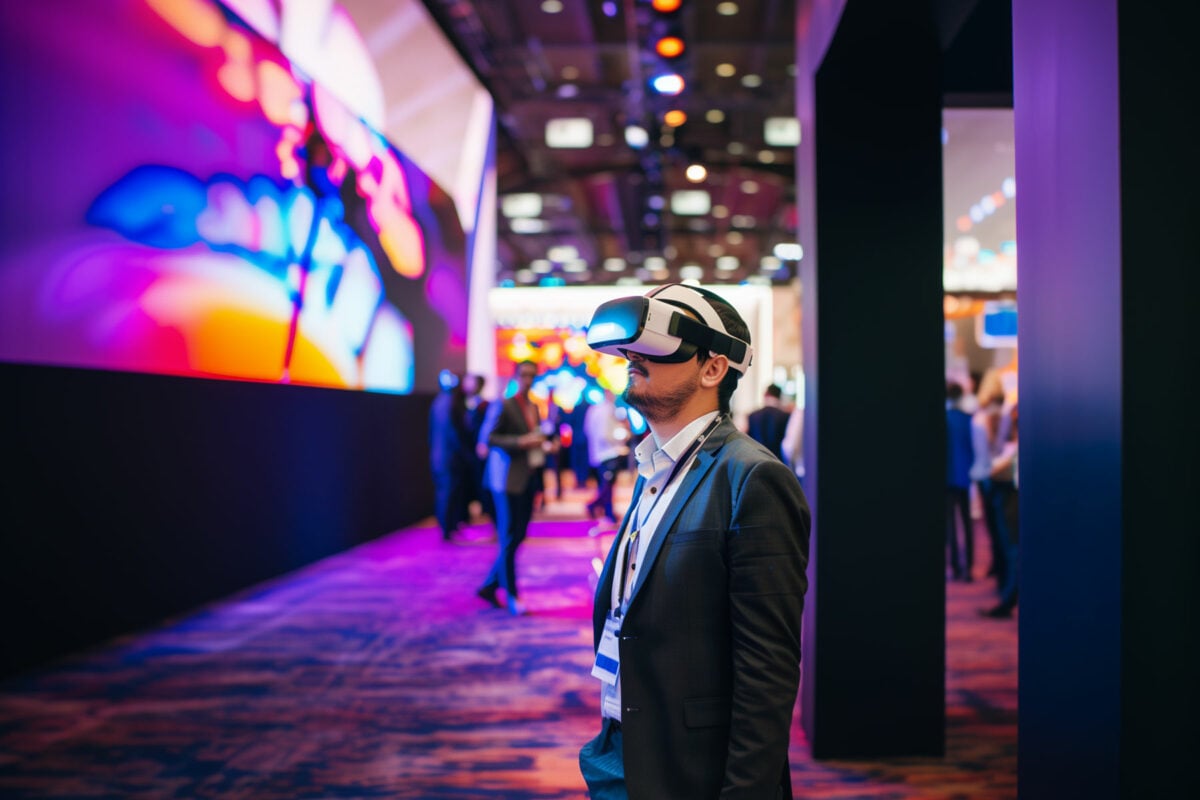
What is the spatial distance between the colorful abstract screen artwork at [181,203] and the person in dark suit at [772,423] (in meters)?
3.90

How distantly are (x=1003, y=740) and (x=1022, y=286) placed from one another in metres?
2.72

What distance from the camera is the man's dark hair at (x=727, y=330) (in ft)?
5.21

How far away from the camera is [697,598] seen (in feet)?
4.69

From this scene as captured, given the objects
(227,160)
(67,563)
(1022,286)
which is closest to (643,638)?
(1022,286)

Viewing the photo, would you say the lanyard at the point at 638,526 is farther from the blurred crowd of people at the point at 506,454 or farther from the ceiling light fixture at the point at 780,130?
the ceiling light fixture at the point at 780,130

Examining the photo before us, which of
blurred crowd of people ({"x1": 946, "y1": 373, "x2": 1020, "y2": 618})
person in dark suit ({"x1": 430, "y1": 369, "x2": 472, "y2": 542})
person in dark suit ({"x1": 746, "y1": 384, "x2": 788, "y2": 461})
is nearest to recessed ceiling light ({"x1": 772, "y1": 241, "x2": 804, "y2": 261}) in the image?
person in dark suit ({"x1": 746, "y1": 384, "x2": 788, "y2": 461})

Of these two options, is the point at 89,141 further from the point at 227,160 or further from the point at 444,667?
the point at 444,667

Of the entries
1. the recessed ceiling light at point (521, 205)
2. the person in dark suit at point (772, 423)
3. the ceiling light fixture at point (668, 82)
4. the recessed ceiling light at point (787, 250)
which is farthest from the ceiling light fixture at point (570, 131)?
the recessed ceiling light at point (787, 250)

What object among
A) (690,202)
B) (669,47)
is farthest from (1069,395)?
(690,202)

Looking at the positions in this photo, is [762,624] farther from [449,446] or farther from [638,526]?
[449,446]

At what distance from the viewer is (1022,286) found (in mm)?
1512

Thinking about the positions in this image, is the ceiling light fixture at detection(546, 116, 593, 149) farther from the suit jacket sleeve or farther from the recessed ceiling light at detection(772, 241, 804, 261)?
the suit jacket sleeve

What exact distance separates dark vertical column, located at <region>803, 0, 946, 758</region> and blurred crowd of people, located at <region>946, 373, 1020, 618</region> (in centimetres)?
225

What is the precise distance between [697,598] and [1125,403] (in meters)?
0.70
